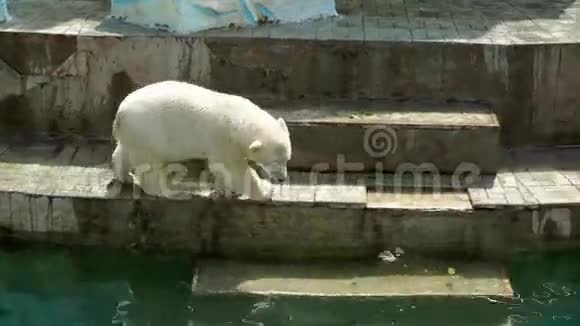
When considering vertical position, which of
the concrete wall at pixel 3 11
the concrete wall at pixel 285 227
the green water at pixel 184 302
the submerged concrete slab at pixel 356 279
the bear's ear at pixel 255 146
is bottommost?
the green water at pixel 184 302

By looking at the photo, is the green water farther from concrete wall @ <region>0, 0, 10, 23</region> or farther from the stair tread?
concrete wall @ <region>0, 0, 10, 23</region>

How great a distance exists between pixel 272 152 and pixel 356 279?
3.45ft

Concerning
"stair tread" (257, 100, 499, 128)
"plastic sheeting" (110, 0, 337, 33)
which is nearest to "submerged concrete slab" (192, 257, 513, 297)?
"stair tread" (257, 100, 499, 128)

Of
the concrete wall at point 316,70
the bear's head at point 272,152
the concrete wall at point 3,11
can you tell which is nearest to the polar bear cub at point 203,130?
the bear's head at point 272,152

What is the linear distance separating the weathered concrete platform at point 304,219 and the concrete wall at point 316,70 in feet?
3.28

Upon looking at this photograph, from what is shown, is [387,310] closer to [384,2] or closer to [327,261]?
[327,261]

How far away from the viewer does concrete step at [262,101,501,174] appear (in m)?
6.45

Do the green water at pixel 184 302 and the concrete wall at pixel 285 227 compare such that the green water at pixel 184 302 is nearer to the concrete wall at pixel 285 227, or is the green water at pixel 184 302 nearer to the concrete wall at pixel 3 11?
the concrete wall at pixel 285 227

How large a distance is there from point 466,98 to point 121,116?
284cm

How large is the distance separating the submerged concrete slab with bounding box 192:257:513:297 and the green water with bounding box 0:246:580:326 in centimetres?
7

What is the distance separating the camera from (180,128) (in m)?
5.68

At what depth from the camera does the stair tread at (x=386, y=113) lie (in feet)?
21.4

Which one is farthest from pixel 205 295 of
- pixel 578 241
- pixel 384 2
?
pixel 384 2

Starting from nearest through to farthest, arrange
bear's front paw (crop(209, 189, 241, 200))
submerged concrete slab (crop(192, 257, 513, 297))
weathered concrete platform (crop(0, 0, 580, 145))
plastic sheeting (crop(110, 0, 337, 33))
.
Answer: submerged concrete slab (crop(192, 257, 513, 297)), bear's front paw (crop(209, 189, 241, 200)), weathered concrete platform (crop(0, 0, 580, 145)), plastic sheeting (crop(110, 0, 337, 33))
